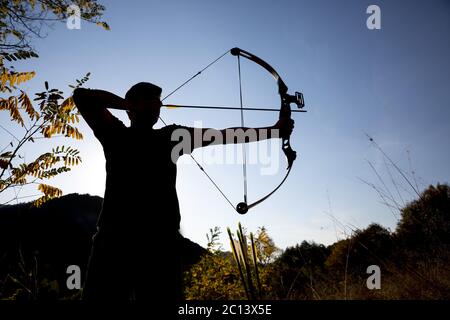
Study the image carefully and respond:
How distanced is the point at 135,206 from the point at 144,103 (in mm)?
684

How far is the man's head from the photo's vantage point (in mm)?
1787

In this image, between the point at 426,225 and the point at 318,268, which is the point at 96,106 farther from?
the point at 318,268

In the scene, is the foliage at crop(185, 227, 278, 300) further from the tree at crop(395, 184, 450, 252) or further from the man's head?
the man's head

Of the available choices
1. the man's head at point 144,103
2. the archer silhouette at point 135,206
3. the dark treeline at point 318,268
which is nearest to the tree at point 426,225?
the dark treeline at point 318,268

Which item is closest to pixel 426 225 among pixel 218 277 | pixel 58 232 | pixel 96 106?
pixel 96 106

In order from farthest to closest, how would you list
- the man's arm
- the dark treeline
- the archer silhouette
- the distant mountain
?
the distant mountain → the dark treeline → the man's arm → the archer silhouette

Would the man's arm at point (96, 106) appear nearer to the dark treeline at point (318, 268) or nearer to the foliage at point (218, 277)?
the dark treeline at point (318, 268)

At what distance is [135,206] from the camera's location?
150 cm

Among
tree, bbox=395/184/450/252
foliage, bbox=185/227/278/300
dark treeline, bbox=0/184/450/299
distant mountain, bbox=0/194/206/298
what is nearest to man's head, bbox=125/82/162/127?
dark treeline, bbox=0/184/450/299
